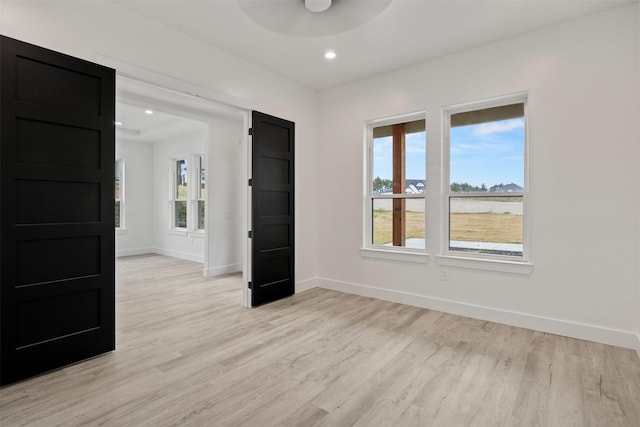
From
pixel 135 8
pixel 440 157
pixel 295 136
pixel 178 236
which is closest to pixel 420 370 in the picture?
pixel 440 157

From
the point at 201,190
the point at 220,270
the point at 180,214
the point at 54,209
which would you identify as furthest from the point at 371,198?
the point at 180,214

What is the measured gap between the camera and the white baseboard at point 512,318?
2.90 m

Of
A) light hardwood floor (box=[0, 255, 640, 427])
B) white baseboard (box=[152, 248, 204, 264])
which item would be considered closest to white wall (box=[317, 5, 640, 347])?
light hardwood floor (box=[0, 255, 640, 427])

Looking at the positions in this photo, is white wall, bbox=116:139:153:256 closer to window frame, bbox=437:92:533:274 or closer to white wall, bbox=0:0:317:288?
white wall, bbox=0:0:317:288

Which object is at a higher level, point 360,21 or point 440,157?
A: point 360,21

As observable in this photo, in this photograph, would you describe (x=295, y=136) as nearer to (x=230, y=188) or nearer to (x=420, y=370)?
(x=230, y=188)

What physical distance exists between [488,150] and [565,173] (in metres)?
0.79

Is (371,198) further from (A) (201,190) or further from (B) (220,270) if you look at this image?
(A) (201,190)

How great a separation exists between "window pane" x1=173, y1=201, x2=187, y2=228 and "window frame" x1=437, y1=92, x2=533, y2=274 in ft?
20.3

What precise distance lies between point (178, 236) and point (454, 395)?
7.17 meters

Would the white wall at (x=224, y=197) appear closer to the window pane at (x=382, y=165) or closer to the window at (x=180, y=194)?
the window at (x=180, y=194)

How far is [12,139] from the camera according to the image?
7.24 ft

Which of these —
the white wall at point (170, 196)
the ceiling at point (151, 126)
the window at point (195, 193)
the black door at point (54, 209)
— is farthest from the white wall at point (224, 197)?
the black door at point (54, 209)

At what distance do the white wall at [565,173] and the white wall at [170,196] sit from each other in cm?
509
